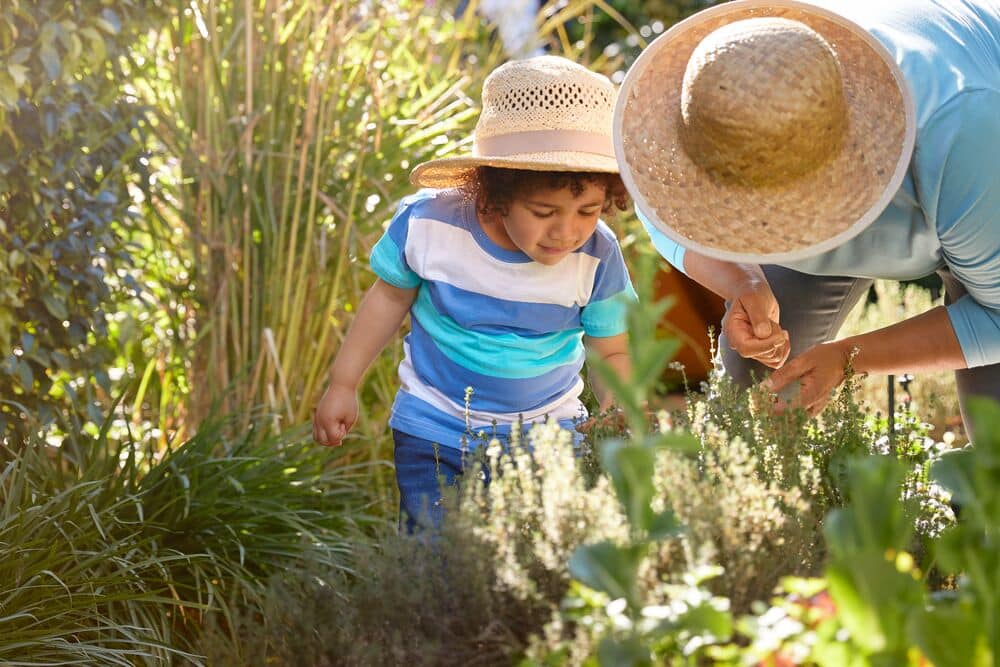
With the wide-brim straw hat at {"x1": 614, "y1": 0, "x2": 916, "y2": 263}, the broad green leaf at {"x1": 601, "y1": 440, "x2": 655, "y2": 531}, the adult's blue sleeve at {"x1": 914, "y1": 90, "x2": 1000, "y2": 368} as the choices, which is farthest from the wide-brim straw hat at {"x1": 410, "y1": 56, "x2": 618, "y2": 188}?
the broad green leaf at {"x1": 601, "y1": 440, "x2": 655, "y2": 531}

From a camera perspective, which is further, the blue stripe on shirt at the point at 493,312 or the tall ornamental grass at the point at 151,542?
the blue stripe on shirt at the point at 493,312

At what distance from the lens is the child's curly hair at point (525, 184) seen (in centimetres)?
272

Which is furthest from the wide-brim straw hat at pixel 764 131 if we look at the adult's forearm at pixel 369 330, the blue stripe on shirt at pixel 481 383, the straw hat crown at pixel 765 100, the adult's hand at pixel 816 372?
the adult's forearm at pixel 369 330

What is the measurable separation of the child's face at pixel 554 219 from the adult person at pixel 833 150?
1.38 feet

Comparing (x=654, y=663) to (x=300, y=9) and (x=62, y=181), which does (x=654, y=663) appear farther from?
(x=300, y=9)

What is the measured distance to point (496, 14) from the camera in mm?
5477

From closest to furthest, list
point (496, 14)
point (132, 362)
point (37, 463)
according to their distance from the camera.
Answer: point (37, 463) → point (132, 362) → point (496, 14)

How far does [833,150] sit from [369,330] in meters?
1.21

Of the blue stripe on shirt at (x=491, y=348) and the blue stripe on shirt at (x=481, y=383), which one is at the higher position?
the blue stripe on shirt at (x=491, y=348)

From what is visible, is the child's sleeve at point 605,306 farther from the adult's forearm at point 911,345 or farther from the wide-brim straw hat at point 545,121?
the adult's forearm at point 911,345

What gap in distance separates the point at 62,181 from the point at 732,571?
2209 millimetres

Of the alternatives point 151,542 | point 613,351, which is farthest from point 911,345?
point 151,542

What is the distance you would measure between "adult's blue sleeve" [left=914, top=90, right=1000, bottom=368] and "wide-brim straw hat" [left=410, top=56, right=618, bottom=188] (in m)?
0.71

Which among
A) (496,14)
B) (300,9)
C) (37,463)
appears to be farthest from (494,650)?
(496,14)
